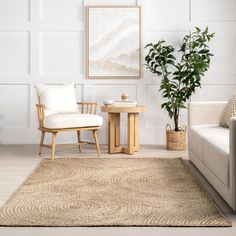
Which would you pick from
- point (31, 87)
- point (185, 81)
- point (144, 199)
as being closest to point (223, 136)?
point (144, 199)

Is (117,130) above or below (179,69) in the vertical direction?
below

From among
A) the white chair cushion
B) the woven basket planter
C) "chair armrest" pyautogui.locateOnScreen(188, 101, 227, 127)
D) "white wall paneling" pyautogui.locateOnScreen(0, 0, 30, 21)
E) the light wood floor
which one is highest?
"white wall paneling" pyautogui.locateOnScreen(0, 0, 30, 21)

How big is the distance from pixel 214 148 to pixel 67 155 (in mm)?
2297

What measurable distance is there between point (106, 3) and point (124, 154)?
2.13 meters

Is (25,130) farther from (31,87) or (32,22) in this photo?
(32,22)

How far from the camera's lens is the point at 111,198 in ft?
10.0

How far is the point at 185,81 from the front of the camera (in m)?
5.54

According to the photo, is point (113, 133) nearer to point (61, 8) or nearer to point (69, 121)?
point (69, 121)

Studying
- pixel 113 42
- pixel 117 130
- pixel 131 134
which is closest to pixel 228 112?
pixel 131 134

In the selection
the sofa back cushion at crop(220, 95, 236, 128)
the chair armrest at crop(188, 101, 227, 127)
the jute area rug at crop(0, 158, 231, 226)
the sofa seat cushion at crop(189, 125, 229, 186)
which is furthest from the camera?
the chair armrest at crop(188, 101, 227, 127)

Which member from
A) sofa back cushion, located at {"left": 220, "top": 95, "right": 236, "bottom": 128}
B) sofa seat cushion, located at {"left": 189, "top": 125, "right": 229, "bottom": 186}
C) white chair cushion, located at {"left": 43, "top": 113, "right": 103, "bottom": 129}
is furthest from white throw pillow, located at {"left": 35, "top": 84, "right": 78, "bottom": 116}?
sofa back cushion, located at {"left": 220, "top": 95, "right": 236, "bottom": 128}

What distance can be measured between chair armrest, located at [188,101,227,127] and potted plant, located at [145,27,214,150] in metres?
0.93

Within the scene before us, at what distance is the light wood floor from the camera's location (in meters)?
2.37

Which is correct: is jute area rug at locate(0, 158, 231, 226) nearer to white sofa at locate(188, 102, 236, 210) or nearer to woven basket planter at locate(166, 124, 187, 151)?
white sofa at locate(188, 102, 236, 210)
